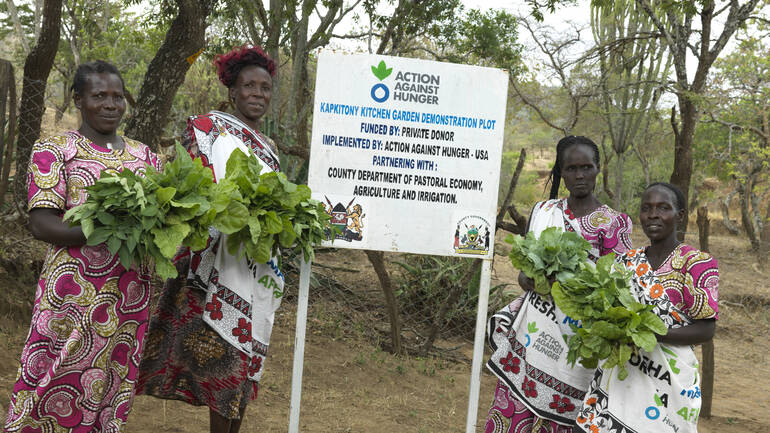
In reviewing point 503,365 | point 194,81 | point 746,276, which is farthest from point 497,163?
point 194,81

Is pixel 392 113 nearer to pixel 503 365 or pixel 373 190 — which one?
pixel 373 190

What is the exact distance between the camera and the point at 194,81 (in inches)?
704

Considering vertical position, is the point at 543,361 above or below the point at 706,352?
above

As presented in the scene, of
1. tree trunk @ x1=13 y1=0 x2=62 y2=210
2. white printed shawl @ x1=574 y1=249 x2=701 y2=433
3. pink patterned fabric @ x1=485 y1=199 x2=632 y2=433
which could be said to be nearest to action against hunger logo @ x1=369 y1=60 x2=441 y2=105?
pink patterned fabric @ x1=485 y1=199 x2=632 y2=433

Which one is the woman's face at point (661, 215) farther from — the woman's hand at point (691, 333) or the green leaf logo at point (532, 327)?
the green leaf logo at point (532, 327)

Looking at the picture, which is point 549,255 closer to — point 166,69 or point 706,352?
point 706,352

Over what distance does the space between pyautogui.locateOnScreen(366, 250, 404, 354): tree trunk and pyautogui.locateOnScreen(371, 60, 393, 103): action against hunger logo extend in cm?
216

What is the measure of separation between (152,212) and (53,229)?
1.29 ft

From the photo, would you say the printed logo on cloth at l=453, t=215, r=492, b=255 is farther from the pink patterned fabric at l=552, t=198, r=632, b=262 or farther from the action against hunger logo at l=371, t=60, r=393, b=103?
the action against hunger logo at l=371, t=60, r=393, b=103

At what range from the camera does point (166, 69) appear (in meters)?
5.71

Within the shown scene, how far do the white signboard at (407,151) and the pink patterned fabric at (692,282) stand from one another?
901 millimetres

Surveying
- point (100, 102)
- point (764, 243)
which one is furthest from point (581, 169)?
point (764, 243)

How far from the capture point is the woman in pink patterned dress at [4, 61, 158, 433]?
2504 millimetres

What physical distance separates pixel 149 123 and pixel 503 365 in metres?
3.93
